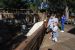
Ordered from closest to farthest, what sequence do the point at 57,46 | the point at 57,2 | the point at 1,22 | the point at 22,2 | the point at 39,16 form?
1. the point at 57,46
2. the point at 1,22
3. the point at 39,16
4. the point at 57,2
5. the point at 22,2

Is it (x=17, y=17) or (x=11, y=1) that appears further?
(x=11, y=1)

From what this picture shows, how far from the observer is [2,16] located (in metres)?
27.8

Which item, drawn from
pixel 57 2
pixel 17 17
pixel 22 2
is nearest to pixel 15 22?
pixel 17 17

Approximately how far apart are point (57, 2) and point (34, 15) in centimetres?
1075

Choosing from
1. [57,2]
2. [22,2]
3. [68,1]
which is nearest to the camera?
[68,1]

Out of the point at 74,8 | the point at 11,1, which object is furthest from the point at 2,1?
the point at 74,8

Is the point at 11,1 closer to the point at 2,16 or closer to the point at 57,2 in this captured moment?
the point at 57,2

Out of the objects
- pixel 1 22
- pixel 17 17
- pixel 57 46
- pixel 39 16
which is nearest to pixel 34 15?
pixel 39 16

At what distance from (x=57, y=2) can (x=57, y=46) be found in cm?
2848

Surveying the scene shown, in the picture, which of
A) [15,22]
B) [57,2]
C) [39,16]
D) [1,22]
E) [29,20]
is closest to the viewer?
[1,22]

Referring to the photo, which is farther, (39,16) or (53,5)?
(53,5)

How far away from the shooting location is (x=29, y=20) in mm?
29281

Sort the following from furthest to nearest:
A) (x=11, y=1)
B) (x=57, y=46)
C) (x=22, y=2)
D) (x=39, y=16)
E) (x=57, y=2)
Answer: (x=22, y=2) → (x=11, y=1) → (x=57, y=2) → (x=39, y=16) → (x=57, y=46)

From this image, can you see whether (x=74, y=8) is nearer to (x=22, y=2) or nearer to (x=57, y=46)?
(x=22, y=2)
